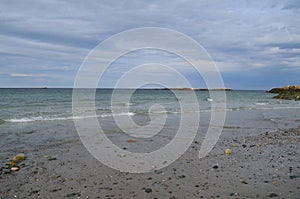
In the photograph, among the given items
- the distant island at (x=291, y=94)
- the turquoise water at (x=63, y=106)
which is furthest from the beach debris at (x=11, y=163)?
the distant island at (x=291, y=94)

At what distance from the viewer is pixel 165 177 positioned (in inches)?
219

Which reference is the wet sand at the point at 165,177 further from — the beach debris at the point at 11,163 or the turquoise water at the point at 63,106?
the turquoise water at the point at 63,106

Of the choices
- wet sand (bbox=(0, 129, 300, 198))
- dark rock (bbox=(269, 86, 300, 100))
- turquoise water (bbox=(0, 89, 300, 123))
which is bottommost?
wet sand (bbox=(0, 129, 300, 198))

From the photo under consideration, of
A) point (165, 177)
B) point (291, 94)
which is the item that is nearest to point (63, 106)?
point (165, 177)

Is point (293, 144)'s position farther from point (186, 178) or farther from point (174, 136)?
point (186, 178)

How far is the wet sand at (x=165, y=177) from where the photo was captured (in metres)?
4.73

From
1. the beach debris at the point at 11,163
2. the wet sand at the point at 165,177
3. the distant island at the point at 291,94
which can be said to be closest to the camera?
the wet sand at the point at 165,177

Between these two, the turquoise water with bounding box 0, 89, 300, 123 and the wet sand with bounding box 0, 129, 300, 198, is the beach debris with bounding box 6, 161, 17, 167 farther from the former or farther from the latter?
the turquoise water with bounding box 0, 89, 300, 123

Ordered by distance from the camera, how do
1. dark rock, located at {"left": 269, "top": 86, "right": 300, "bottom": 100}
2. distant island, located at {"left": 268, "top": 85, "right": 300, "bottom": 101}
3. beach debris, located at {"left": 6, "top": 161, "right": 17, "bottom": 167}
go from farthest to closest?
dark rock, located at {"left": 269, "top": 86, "right": 300, "bottom": 100}
distant island, located at {"left": 268, "top": 85, "right": 300, "bottom": 101}
beach debris, located at {"left": 6, "top": 161, "right": 17, "bottom": 167}


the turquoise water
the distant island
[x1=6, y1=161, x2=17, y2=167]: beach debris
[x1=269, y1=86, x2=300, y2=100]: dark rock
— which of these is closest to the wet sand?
[x1=6, y1=161, x2=17, y2=167]: beach debris

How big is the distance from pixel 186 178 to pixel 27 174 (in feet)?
11.9

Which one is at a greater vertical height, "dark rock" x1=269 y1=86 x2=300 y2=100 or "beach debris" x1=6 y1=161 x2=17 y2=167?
"dark rock" x1=269 y1=86 x2=300 y2=100

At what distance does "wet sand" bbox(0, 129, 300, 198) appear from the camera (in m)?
4.73

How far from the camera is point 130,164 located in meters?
6.67
